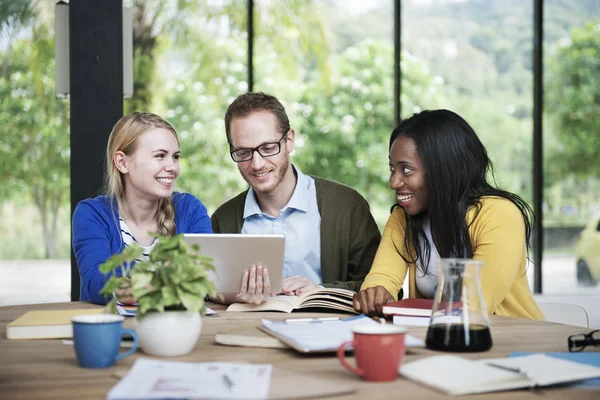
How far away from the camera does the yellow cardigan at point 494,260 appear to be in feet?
6.27

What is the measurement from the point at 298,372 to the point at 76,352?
39 centimetres

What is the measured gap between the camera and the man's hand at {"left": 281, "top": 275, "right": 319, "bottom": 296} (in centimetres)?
224

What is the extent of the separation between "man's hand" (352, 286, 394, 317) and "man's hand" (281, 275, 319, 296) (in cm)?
37

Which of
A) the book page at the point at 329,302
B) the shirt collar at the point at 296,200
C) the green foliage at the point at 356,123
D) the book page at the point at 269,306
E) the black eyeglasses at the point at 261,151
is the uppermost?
the green foliage at the point at 356,123

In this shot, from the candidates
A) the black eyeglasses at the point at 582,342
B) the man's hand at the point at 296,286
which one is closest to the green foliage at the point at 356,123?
the man's hand at the point at 296,286

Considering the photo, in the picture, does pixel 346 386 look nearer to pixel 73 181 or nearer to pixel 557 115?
pixel 73 181

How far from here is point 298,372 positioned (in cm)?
124

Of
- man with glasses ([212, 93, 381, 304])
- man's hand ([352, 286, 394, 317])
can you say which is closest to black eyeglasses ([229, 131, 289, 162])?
man with glasses ([212, 93, 381, 304])

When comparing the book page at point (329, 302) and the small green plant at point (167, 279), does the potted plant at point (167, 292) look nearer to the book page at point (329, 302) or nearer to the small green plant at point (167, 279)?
the small green plant at point (167, 279)

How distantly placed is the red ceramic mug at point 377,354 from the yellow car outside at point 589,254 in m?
5.14

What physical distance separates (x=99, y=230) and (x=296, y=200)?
0.72m

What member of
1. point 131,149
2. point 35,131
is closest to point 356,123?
point 35,131

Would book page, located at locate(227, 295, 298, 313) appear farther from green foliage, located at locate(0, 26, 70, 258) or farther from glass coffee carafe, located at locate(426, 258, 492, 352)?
green foliage, located at locate(0, 26, 70, 258)

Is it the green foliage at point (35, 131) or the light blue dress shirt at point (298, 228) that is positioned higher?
the green foliage at point (35, 131)
